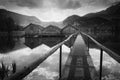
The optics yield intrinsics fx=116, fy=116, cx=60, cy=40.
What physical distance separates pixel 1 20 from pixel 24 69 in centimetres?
5649

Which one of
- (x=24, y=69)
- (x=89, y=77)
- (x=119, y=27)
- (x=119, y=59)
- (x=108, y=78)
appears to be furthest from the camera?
(x=119, y=27)

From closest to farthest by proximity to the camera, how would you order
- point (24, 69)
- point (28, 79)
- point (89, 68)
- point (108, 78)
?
point (24, 69) → point (89, 68) → point (108, 78) → point (28, 79)

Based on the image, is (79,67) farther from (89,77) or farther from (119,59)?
(119,59)

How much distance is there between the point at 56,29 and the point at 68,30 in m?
5.19

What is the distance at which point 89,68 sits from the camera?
3.07 metres

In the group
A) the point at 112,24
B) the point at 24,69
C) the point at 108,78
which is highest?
the point at 112,24

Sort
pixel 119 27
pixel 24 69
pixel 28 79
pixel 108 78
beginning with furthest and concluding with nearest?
pixel 119 27 → pixel 28 79 → pixel 108 78 → pixel 24 69

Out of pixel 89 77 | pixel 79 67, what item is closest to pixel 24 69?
pixel 89 77

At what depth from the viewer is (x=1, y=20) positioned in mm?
50719

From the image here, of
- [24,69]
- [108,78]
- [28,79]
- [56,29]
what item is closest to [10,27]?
[56,29]

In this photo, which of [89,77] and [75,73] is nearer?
[89,77]

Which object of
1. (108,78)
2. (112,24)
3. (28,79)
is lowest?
(28,79)

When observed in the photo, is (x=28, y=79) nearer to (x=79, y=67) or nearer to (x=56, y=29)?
(x=79, y=67)

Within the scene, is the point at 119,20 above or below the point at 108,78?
above
